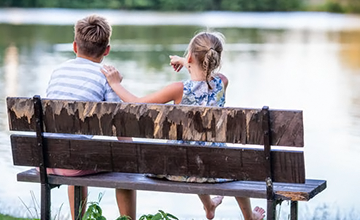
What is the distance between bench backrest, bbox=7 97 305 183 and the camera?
12.6 ft

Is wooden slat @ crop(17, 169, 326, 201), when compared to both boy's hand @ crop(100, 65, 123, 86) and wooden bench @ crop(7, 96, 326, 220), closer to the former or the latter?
wooden bench @ crop(7, 96, 326, 220)

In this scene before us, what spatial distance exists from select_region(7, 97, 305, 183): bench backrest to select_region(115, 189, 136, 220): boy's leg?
329 mm

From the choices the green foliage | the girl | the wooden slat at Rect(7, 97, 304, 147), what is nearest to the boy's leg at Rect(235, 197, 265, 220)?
the girl

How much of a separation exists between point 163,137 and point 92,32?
771mm

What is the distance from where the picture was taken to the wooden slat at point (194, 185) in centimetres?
397

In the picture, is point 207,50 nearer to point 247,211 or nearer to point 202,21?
point 247,211

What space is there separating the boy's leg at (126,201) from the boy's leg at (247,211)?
1.78 feet

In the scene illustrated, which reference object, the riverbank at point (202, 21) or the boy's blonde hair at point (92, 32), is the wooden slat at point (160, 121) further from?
the riverbank at point (202, 21)

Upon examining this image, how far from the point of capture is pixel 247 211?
14.8 ft

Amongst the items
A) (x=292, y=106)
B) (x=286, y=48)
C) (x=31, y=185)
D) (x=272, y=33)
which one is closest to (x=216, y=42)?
(x=31, y=185)

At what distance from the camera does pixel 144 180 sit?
421cm

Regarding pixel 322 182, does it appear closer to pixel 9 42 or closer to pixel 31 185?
pixel 31 185

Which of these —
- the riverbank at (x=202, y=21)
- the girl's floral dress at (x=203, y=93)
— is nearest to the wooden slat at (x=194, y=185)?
the girl's floral dress at (x=203, y=93)

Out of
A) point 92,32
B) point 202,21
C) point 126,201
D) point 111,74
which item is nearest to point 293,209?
point 126,201
